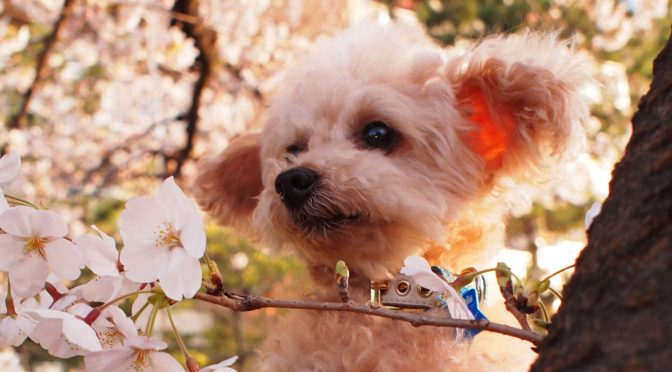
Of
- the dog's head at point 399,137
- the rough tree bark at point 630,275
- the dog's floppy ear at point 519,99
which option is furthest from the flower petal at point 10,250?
the dog's floppy ear at point 519,99

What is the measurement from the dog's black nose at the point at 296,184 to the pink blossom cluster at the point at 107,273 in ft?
2.75

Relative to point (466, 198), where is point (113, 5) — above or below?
above

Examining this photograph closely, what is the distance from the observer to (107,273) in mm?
891

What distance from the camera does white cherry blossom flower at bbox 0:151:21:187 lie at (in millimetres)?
939

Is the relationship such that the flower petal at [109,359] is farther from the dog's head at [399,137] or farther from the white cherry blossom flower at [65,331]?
the dog's head at [399,137]

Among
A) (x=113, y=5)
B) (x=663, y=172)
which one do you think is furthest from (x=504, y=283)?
(x=113, y=5)

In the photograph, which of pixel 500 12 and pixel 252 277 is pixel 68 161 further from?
pixel 500 12

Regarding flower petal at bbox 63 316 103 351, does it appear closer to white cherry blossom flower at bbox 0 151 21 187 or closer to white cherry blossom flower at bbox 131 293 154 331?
white cherry blossom flower at bbox 131 293 154 331

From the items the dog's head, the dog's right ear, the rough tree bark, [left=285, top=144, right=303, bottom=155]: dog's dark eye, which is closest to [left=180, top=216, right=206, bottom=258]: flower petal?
the rough tree bark

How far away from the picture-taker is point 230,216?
2375 mm

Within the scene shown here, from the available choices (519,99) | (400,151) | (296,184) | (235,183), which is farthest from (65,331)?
(235,183)

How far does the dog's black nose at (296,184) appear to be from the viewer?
1779mm

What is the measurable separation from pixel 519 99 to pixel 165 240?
1311 mm

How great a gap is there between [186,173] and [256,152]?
3301 millimetres
